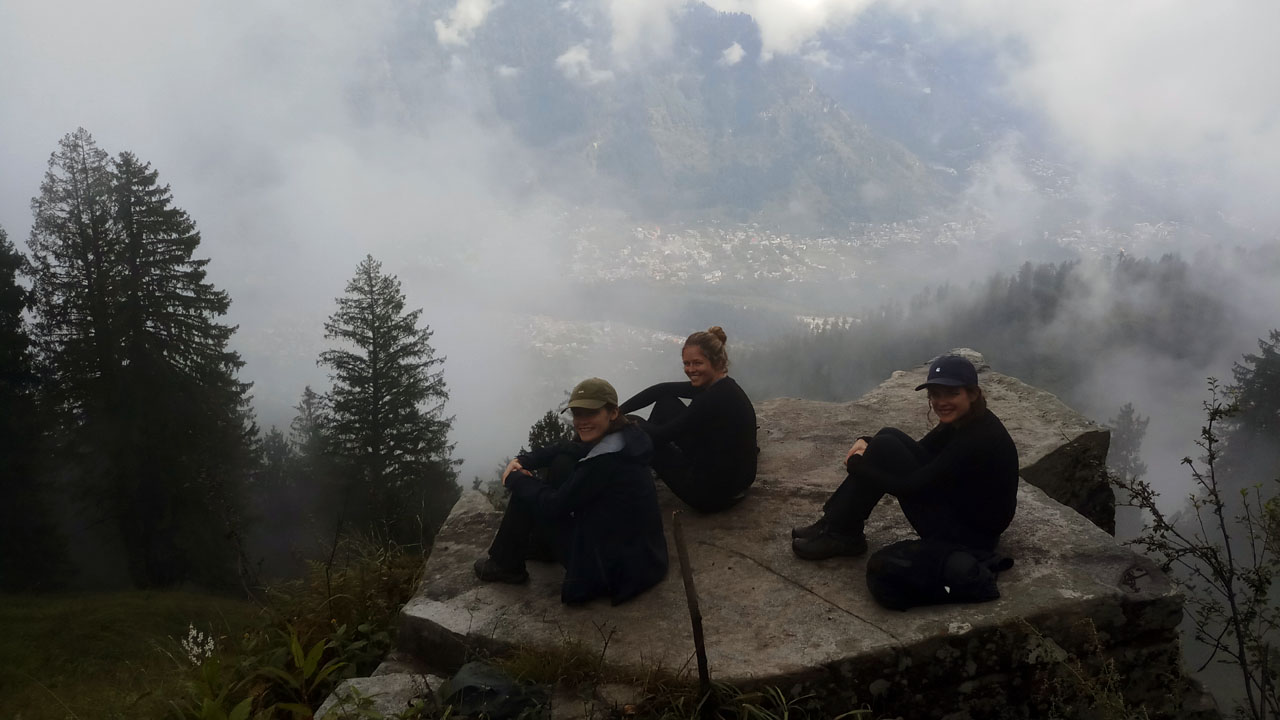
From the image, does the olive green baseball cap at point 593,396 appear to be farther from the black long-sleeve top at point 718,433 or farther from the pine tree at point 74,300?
the pine tree at point 74,300

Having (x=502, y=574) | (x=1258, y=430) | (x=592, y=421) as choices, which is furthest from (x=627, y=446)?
(x=1258, y=430)

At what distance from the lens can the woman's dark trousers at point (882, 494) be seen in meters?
5.52

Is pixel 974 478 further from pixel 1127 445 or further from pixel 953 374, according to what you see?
pixel 1127 445

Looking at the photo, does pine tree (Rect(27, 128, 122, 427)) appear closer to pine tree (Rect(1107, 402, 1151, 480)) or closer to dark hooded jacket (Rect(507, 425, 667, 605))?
dark hooded jacket (Rect(507, 425, 667, 605))

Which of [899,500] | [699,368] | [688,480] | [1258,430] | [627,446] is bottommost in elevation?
[1258,430]

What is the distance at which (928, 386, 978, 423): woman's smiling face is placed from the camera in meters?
5.29

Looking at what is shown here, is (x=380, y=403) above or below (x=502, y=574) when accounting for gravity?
above

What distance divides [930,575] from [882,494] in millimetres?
784

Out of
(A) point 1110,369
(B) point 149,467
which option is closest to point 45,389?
(B) point 149,467

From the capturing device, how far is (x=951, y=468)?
5188 millimetres

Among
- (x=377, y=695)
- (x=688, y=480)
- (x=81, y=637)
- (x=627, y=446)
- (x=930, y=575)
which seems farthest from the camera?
(x=81, y=637)

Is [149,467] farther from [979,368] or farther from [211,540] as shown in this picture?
[979,368]

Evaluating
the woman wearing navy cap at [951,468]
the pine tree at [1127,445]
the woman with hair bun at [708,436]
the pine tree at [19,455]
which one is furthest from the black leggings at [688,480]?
the pine tree at [1127,445]

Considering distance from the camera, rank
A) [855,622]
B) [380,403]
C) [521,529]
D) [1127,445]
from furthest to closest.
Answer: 1. [1127,445]
2. [380,403]
3. [521,529]
4. [855,622]
